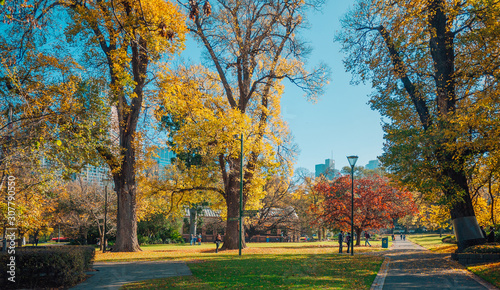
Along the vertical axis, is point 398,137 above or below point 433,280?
above

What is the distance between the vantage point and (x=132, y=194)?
2202 cm

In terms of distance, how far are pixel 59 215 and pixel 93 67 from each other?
25673 mm

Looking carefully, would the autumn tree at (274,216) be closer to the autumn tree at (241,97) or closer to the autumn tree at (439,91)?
the autumn tree at (241,97)

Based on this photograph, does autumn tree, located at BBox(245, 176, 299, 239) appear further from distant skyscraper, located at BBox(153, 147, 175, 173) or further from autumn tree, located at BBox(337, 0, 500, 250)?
autumn tree, located at BBox(337, 0, 500, 250)

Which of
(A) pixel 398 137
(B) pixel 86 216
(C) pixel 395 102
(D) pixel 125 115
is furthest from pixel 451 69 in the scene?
(B) pixel 86 216

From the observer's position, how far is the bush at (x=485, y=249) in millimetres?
15125

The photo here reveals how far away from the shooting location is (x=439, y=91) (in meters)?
16.9

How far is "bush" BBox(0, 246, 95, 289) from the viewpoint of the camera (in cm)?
978

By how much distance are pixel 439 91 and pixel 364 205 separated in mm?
18765

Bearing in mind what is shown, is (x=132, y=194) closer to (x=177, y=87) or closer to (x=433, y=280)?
(x=177, y=87)

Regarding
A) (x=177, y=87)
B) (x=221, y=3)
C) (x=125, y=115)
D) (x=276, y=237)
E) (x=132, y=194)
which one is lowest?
(x=276, y=237)

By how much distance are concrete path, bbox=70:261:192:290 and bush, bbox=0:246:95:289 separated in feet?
1.64

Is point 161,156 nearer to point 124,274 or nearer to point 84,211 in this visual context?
point 84,211

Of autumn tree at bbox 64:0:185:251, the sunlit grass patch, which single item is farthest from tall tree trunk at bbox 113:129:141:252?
the sunlit grass patch
